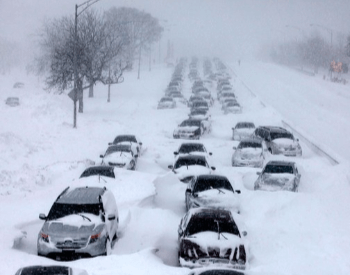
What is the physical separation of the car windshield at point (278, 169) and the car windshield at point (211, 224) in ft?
23.3

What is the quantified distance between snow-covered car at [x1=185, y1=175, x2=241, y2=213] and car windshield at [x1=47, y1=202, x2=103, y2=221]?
3740 millimetres

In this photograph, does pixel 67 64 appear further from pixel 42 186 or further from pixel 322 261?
pixel 322 261

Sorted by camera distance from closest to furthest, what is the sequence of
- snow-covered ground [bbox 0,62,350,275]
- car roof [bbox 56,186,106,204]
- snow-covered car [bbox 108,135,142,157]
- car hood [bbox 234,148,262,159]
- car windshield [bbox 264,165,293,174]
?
1. snow-covered ground [bbox 0,62,350,275]
2. car roof [bbox 56,186,106,204]
3. car windshield [bbox 264,165,293,174]
4. car hood [bbox 234,148,262,159]
5. snow-covered car [bbox 108,135,142,157]

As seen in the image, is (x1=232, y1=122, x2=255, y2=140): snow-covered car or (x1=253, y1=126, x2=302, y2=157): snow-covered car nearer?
(x1=253, y1=126, x2=302, y2=157): snow-covered car

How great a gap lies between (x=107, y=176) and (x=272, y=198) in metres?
5.78

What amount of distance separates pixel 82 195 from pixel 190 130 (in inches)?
638

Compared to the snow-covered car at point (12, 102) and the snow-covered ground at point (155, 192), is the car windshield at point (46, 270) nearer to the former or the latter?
the snow-covered ground at point (155, 192)

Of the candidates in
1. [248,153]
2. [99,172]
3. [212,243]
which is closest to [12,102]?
[248,153]

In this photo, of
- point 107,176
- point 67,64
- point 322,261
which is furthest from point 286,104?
point 322,261

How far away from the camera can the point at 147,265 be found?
918cm

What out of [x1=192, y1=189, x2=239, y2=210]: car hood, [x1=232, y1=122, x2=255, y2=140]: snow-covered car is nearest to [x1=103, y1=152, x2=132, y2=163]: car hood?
[x1=192, y1=189, x2=239, y2=210]: car hood

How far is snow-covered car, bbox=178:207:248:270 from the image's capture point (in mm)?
9312

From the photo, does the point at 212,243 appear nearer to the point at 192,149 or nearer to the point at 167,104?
the point at 192,149

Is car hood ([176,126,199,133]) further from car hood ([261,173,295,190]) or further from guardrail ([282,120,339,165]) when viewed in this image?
car hood ([261,173,295,190])
